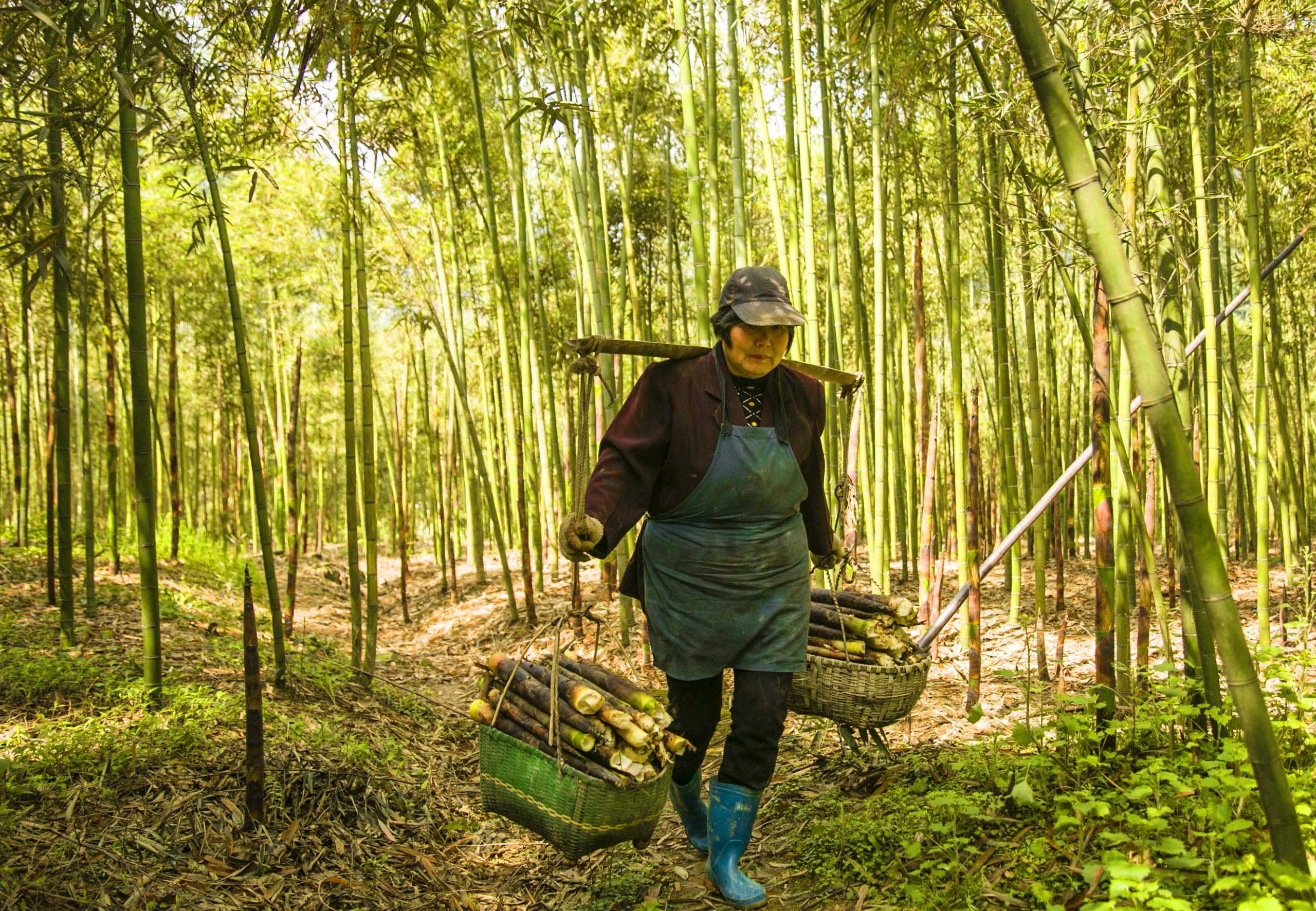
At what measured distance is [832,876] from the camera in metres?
2.31

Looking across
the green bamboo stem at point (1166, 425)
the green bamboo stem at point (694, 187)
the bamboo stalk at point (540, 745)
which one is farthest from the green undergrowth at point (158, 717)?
the green bamboo stem at point (1166, 425)

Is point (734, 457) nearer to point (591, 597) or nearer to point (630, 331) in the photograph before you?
point (591, 597)

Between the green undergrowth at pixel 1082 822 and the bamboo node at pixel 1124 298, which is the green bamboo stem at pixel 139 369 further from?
the bamboo node at pixel 1124 298

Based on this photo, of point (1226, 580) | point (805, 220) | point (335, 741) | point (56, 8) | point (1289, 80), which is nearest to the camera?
point (1226, 580)

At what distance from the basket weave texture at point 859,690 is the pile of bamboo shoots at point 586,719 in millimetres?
499

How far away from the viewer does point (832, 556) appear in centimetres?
275

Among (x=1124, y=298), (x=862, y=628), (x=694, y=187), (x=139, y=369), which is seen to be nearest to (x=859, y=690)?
(x=862, y=628)

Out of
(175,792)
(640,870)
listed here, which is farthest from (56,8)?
(640,870)

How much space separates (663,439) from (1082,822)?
4.32 ft

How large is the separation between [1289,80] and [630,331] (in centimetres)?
559

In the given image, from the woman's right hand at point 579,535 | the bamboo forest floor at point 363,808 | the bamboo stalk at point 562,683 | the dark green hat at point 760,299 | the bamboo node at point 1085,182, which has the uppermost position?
the bamboo node at point 1085,182

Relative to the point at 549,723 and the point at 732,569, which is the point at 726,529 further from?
the point at 549,723

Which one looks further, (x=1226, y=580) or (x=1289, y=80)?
(x=1289, y=80)

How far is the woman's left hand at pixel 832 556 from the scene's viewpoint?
9.00ft
